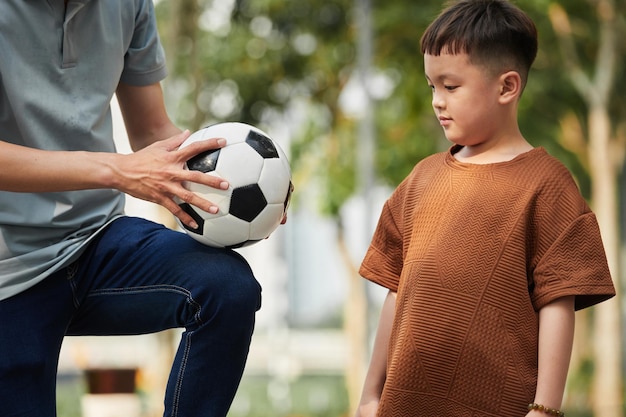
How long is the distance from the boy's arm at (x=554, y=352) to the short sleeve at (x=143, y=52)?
5.22ft

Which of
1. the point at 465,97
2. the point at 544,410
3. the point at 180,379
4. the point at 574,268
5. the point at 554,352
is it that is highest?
the point at 465,97

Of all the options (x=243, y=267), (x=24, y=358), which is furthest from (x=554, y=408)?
(x=24, y=358)

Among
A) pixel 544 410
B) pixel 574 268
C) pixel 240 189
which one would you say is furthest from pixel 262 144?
pixel 544 410

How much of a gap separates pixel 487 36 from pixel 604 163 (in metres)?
10.2

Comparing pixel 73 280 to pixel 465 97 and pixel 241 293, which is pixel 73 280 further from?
pixel 465 97

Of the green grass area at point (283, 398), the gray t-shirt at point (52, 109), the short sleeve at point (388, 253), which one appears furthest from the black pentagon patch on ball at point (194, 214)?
the green grass area at point (283, 398)

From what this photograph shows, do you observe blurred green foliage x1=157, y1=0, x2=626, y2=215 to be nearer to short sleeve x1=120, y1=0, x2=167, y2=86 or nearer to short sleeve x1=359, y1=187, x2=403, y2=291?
short sleeve x1=120, y1=0, x2=167, y2=86

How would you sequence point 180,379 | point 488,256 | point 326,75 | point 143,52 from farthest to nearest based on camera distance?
point 326,75 → point 143,52 → point 180,379 → point 488,256

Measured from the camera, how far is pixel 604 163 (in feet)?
42.4

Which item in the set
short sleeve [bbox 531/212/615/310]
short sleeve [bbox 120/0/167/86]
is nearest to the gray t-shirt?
short sleeve [bbox 120/0/167/86]

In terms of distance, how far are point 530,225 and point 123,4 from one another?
1.49m

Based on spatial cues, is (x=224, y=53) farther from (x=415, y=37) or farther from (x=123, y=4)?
(x=123, y=4)

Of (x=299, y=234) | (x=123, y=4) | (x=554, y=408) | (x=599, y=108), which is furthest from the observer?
(x=299, y=234)

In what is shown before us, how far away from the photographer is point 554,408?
301 centimetres
